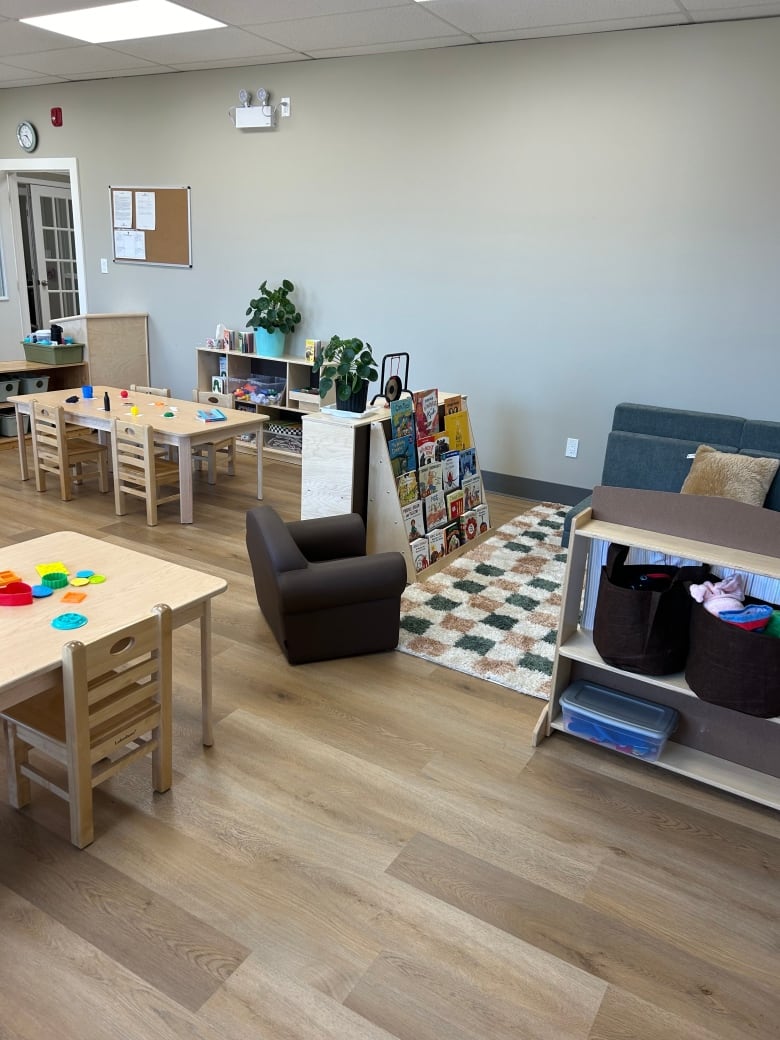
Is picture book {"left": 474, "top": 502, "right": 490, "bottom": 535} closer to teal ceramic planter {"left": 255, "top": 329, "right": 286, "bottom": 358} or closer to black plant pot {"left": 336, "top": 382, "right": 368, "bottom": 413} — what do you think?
black plant pot {"left": 336, "top": 382, "right": 368, "bottom": 413}

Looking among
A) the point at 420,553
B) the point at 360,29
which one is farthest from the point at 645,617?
the point at 360,29

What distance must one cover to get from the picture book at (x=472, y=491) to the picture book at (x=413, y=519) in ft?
1.64

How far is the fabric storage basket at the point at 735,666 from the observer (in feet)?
6.64

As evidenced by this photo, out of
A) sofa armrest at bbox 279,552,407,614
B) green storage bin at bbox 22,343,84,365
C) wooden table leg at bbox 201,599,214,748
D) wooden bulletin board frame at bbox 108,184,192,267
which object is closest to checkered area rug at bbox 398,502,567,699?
sofa armrest at bbox 279,552,407,614

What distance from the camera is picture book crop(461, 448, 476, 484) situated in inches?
167

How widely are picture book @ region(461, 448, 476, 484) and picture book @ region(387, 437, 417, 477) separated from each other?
49 centimetres

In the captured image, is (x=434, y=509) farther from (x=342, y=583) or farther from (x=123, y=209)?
(x=123, y=209)

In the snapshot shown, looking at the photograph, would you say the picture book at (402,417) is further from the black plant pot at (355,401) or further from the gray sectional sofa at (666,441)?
the gray sectional sofa at (666,441)

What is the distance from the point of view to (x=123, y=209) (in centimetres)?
649

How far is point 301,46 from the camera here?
484cm

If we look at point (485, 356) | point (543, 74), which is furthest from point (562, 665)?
point (543, 74)

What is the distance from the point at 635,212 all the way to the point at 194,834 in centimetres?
407

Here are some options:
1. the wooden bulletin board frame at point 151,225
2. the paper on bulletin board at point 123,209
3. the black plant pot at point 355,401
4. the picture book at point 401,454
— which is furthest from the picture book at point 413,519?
the paper on bulletin board at point 123,209

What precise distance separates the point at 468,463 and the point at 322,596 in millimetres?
1721
